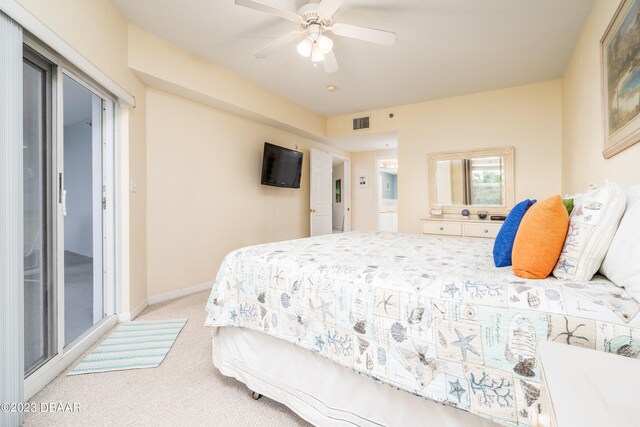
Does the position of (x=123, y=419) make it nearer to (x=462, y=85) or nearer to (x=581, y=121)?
(x=581, y=121)

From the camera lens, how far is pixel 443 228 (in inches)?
157

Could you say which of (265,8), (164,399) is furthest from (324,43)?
(164,399)

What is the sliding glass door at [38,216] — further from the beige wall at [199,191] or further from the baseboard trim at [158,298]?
the beige wall at [199,191]

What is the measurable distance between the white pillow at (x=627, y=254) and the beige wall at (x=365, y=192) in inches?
213

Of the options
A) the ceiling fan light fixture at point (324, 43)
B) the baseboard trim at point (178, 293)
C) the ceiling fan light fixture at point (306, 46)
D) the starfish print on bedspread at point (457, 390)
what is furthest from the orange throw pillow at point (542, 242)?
the baseboard trim at point (178, 293)

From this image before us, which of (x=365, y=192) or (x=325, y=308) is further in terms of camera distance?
(x=365, y=192)

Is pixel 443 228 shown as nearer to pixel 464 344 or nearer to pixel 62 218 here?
pixel 464 344

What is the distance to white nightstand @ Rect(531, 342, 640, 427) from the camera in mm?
476

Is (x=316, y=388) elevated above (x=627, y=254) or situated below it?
below

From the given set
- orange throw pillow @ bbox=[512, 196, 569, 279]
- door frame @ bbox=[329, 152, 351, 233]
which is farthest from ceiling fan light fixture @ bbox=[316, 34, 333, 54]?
door frame @ bbox=[329, 152, 351, 233]

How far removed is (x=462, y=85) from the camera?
3.73 meters

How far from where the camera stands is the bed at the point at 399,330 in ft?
2.91

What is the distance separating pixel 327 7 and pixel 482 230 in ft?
10.4

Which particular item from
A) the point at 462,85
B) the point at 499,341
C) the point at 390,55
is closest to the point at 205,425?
the point at 499,341
